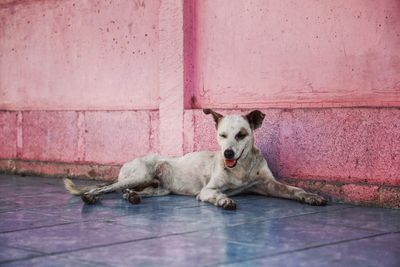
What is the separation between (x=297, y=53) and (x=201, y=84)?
1444mm

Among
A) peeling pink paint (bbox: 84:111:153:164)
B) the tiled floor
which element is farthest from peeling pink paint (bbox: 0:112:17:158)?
the tiled floor

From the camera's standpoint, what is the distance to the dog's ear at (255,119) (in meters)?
6.97

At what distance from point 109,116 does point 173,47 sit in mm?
1513

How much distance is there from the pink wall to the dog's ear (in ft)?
1.22

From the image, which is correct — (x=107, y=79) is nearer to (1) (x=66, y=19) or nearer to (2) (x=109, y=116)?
(2) (x=109, y=116)

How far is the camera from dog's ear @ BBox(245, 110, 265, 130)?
6.97m

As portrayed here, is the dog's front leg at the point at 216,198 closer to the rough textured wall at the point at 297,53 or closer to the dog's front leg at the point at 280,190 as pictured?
the dog's front leg at the point at 280,190

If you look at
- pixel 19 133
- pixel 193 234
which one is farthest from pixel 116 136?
pixel 193 234

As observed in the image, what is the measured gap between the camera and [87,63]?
9.53 m

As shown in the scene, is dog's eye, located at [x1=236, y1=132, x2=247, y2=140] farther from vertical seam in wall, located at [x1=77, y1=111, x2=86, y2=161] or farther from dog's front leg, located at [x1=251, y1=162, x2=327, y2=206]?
vertical seam in wall, located at [x1=77, y1=111, x2=86, y2=161]

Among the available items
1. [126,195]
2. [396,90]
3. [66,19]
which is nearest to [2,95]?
[66,19]

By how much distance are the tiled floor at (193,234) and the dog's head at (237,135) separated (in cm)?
47

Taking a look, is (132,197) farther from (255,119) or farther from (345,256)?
(345,256)

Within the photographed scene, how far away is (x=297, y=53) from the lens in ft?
23.7
